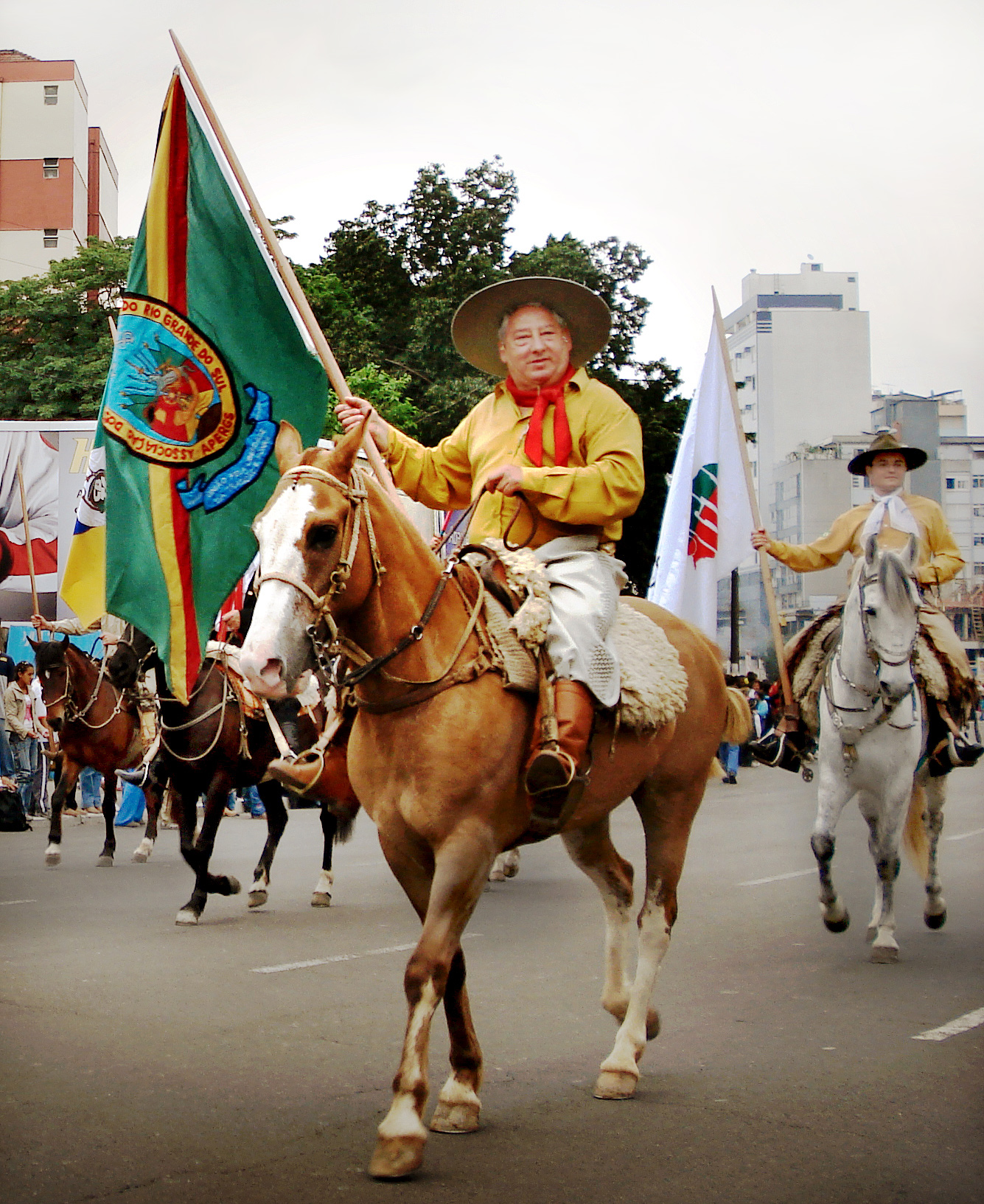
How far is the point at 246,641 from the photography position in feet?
12.5

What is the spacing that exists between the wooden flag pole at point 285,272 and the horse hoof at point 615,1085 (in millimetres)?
2177

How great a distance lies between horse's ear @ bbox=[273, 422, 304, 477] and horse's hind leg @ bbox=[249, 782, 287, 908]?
5893mm

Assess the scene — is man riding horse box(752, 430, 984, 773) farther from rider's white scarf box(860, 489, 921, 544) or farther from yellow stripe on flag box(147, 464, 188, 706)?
yellow stripe on flag box(147, 464, 188, 706)

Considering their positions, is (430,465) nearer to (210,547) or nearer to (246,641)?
(210,547)

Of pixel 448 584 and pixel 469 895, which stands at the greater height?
pixel 448 584

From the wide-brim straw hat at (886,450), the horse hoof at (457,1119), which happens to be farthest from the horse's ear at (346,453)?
the wide-brim straw hat at (886,450)

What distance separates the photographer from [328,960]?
7762mm

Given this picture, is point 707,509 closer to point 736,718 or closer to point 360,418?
point 736,718

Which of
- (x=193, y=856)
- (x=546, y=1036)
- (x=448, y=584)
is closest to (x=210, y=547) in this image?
(x=448, y=584)

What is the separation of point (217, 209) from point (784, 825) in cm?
1145

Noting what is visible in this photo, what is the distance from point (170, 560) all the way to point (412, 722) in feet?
6.67

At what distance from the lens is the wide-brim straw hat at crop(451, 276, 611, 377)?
209 inches

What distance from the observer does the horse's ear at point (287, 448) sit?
168 inches

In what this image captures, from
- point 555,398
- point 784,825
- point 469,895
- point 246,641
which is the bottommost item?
point 784,825
